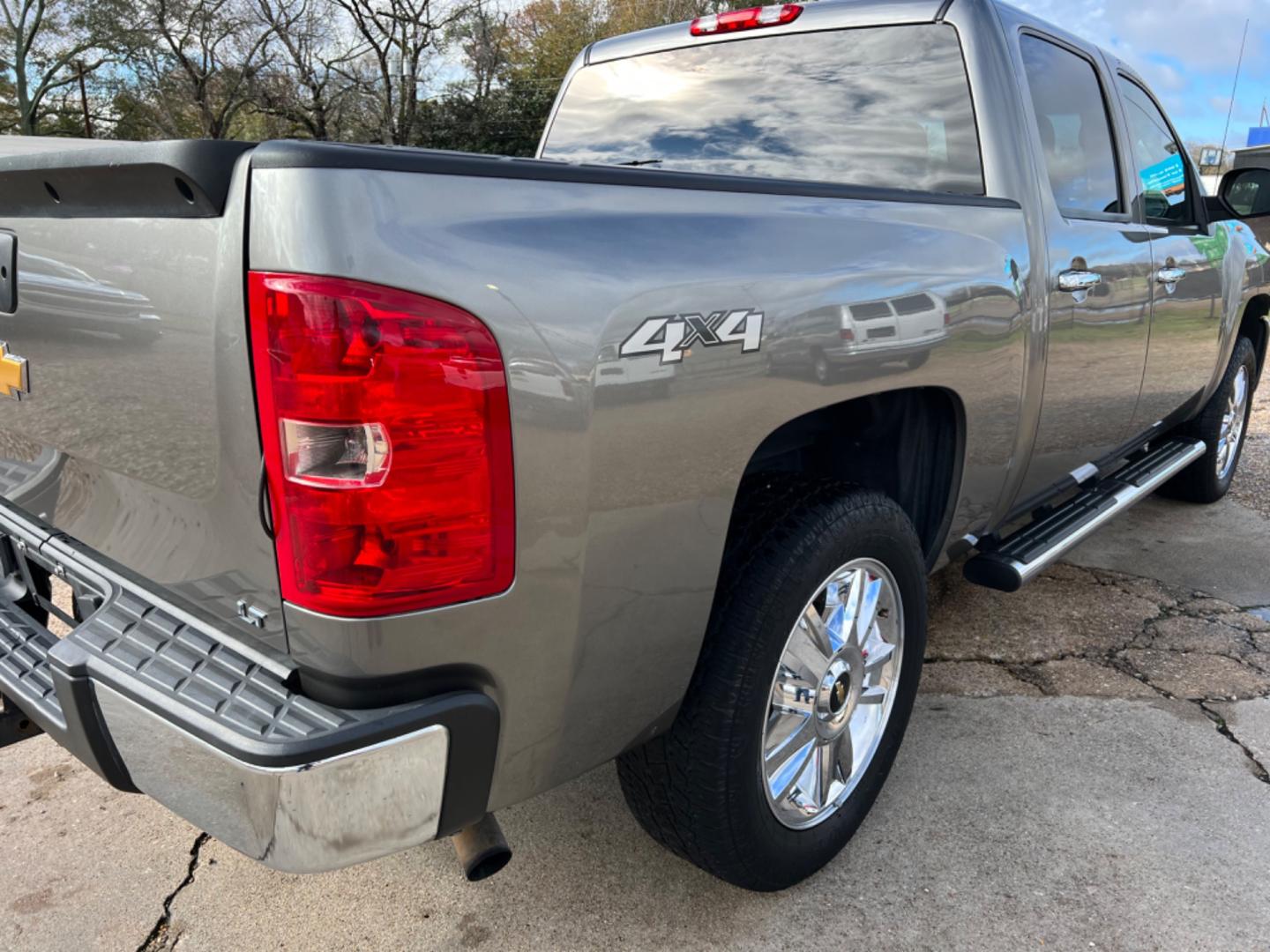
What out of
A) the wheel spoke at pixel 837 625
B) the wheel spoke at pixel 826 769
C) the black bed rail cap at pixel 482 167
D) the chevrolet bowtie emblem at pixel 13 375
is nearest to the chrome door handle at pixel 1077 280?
the black bed rail cap at pixel 482 167

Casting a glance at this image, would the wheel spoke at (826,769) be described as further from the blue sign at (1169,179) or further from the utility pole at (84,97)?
the utility pole at (84,97)

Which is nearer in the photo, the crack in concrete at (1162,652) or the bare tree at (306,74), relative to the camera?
the crack in concrete at (1162,652)

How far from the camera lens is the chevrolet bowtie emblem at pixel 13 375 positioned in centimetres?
178

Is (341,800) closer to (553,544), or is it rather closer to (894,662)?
(553,544)

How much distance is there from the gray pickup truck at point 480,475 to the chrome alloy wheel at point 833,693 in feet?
0.04

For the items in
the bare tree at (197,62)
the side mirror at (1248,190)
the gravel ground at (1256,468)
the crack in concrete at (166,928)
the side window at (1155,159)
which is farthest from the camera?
the bare tree at (197,62)

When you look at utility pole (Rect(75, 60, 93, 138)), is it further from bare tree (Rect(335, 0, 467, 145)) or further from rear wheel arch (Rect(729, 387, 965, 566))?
rear wheel arch (Rect(729, 387, 965, 566))

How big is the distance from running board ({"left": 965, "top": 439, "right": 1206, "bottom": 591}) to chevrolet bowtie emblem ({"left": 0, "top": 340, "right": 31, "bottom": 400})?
2335 millimetres

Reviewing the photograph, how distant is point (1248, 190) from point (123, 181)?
4.72 m

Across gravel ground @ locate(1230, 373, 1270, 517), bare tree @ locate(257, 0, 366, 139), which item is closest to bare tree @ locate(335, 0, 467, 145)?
bare tree @ locate(257, 0, 366, 139)

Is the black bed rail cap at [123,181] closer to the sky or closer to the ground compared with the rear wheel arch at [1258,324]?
closer to the sky

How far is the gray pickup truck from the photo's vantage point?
4.33 feet

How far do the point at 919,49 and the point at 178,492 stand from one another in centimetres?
228

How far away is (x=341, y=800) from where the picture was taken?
134cm
